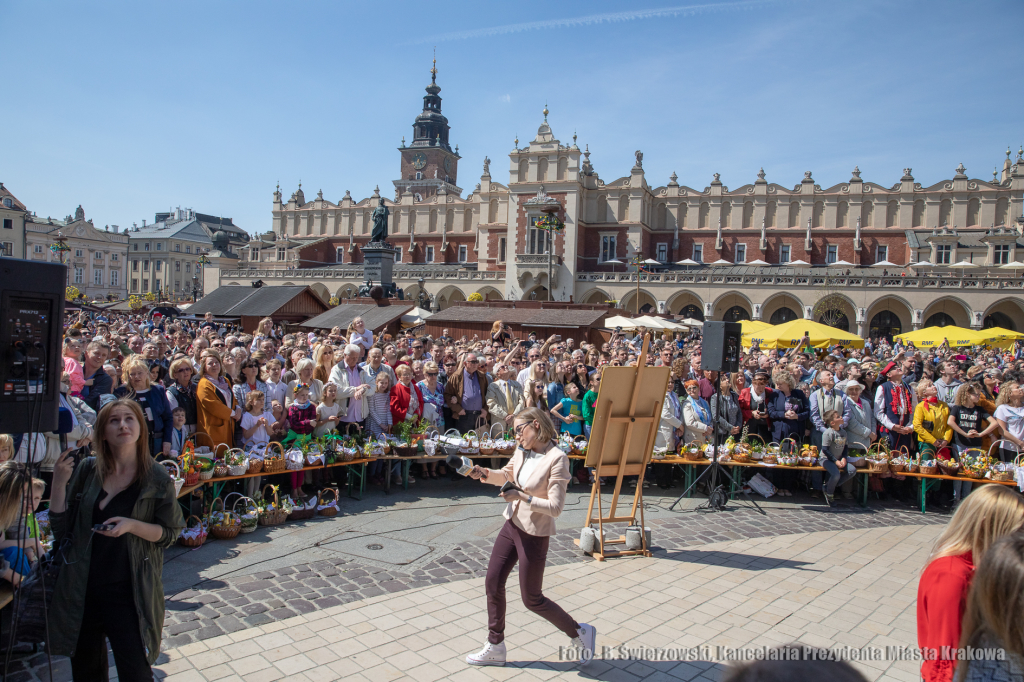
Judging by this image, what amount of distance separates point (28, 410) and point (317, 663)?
217 cm

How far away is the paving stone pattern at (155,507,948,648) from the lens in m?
4.35

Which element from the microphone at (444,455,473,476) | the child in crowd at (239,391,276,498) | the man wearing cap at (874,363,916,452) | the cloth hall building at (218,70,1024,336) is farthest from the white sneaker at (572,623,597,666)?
the cloth hall building at (218,70,1024,336)

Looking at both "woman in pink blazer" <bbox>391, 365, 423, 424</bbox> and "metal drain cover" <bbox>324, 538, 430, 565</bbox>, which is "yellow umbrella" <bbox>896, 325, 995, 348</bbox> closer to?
"woman in pink blazer" <bbox>391, 365, 423, 424</bbox>

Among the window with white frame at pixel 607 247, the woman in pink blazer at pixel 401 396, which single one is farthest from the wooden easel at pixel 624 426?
the window with white frame at pixel 607 247

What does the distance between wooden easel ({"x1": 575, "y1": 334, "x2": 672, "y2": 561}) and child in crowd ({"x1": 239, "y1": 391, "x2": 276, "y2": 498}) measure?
136 inches

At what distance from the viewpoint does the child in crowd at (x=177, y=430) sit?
6031 millimetres

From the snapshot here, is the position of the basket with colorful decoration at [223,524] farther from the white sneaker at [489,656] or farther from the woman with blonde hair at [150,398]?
the white sneaker at [489,656]

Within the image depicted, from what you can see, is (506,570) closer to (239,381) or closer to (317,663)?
(317,663)

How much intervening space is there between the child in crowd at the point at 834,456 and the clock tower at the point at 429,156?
72.6 meters

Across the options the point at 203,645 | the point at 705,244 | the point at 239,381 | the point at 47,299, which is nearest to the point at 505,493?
the point at 203,645

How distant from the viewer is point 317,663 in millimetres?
3824

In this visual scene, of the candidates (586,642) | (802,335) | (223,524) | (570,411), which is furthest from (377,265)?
(586,642)

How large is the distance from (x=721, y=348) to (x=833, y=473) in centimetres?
224

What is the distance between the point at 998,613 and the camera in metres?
1.96
